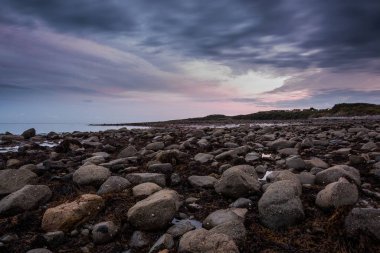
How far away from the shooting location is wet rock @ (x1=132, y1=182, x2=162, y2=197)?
559cm

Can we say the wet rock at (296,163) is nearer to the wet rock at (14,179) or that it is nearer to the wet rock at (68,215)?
the wet rock at (68,215)

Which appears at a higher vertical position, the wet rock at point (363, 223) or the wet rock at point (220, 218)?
the wet rock at point (363, 223)

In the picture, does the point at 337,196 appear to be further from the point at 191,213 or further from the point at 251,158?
the point at 251,158

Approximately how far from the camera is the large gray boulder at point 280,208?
435 cm

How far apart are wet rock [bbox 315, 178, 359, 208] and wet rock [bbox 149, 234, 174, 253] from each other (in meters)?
2.24

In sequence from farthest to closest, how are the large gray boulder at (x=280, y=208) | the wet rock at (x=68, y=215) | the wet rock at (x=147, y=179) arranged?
1. the wet rock at (x=147, y=179)
2. the wet rock at (x=68, y=215)
3. the large gray boulder at (x=280, y=208)

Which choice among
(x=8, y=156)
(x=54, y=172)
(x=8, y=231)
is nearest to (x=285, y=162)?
(x=54, y=172)

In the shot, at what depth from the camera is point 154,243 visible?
13.5ft

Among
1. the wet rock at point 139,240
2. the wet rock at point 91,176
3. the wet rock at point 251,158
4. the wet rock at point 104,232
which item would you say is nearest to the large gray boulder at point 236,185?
the wet rock at point 139,240

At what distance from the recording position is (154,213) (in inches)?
176

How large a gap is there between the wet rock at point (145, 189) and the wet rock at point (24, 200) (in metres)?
1.53

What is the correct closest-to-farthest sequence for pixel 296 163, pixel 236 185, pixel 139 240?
pixel 139 240
pixel 236 185
pixel 296 163

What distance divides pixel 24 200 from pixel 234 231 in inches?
136

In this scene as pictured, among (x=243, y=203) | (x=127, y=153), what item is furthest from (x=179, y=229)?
(x=127, y=153)
